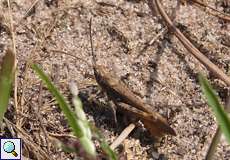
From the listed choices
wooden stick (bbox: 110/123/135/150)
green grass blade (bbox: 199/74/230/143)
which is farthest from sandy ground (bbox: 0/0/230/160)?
green grass blade (bbox: 199/74/230/143)

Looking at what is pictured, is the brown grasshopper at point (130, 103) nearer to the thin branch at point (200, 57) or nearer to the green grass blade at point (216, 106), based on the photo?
the thin branch at point (200, 57)

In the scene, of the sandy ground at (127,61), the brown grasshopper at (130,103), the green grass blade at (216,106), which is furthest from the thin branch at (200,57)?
the green grass blade at (216,106)

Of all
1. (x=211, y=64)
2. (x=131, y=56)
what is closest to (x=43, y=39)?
(x=131, y=56)

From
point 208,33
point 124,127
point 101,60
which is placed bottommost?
point 124,127

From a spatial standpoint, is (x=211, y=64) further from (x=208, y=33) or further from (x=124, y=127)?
(x=124, y=127)

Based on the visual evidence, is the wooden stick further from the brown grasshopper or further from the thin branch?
the thin branch
